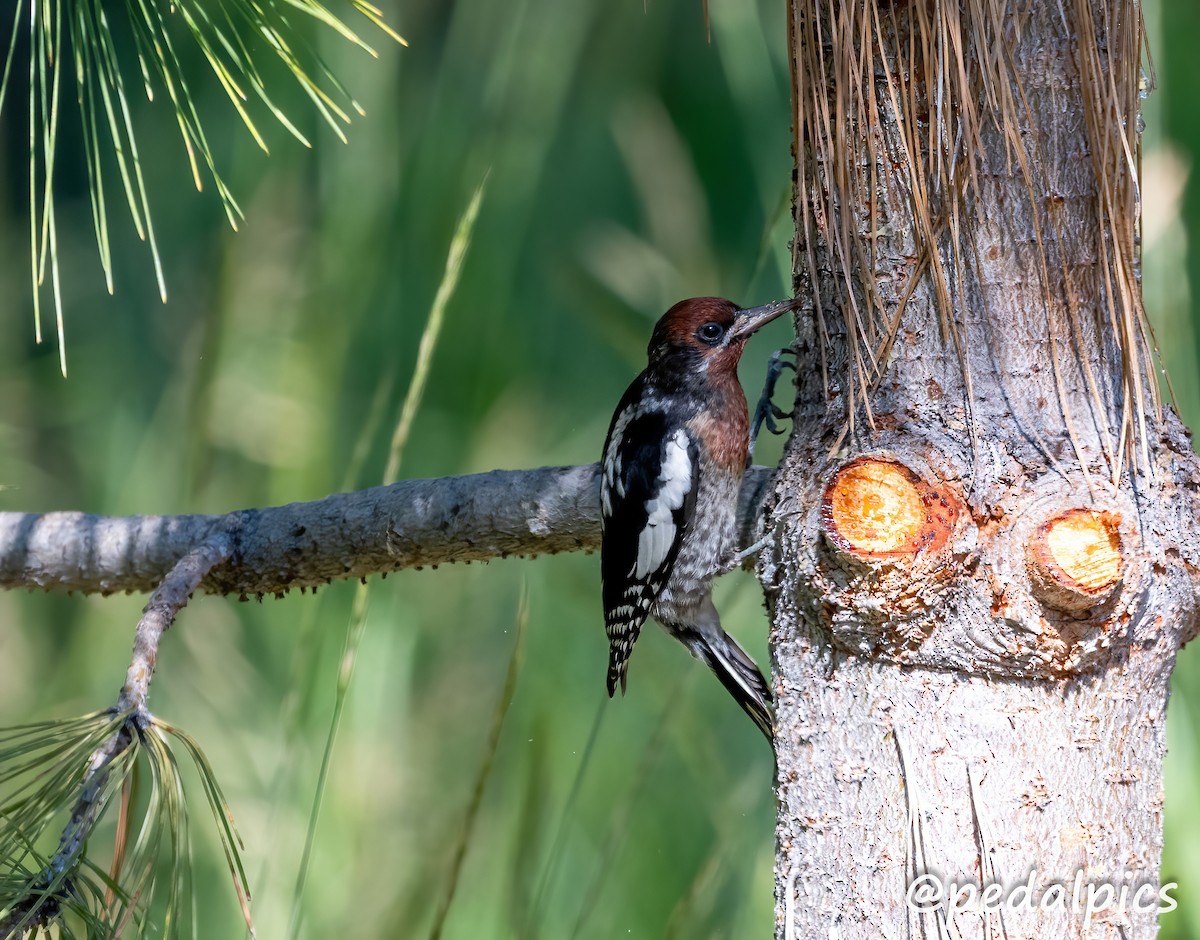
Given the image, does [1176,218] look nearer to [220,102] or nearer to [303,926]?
[303,926]

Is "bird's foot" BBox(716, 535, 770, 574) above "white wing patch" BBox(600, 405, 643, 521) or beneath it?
beneath

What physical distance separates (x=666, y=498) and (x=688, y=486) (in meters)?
0.05

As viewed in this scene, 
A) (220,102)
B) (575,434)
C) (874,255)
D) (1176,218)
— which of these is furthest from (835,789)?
(220,102)

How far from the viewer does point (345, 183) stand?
2.90 metres

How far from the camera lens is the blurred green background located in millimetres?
2086

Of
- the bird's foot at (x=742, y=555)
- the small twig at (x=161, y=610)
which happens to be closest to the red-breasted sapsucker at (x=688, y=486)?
the bird's foot at (x=742, y=555)

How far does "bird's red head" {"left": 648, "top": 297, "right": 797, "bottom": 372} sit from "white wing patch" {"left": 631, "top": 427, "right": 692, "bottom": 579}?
6.1 inches

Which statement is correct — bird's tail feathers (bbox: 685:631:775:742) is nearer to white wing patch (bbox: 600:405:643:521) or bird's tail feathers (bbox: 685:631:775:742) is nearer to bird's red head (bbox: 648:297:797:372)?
white wing patch (bbox: 600:405:643:521)

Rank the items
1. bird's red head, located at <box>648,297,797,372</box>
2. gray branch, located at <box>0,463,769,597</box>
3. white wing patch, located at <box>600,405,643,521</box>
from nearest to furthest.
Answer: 1. gray branch, located at <box>0,463,769,597</box>
2. white wing patch, located at <box>600,405,643,521</box>
3. bird's red head, located at <box>648,297,797,372</box>

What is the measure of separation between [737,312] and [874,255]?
36.5 inches

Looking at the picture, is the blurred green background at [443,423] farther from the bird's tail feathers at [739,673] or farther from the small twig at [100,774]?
the small twig at [100,774]

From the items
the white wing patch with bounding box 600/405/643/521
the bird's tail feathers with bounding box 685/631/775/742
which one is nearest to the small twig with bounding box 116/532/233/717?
the white wing patch with bounding box 600/405/643/521

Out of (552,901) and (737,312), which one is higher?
(737,312)

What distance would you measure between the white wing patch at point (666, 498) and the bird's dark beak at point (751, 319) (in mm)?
214
